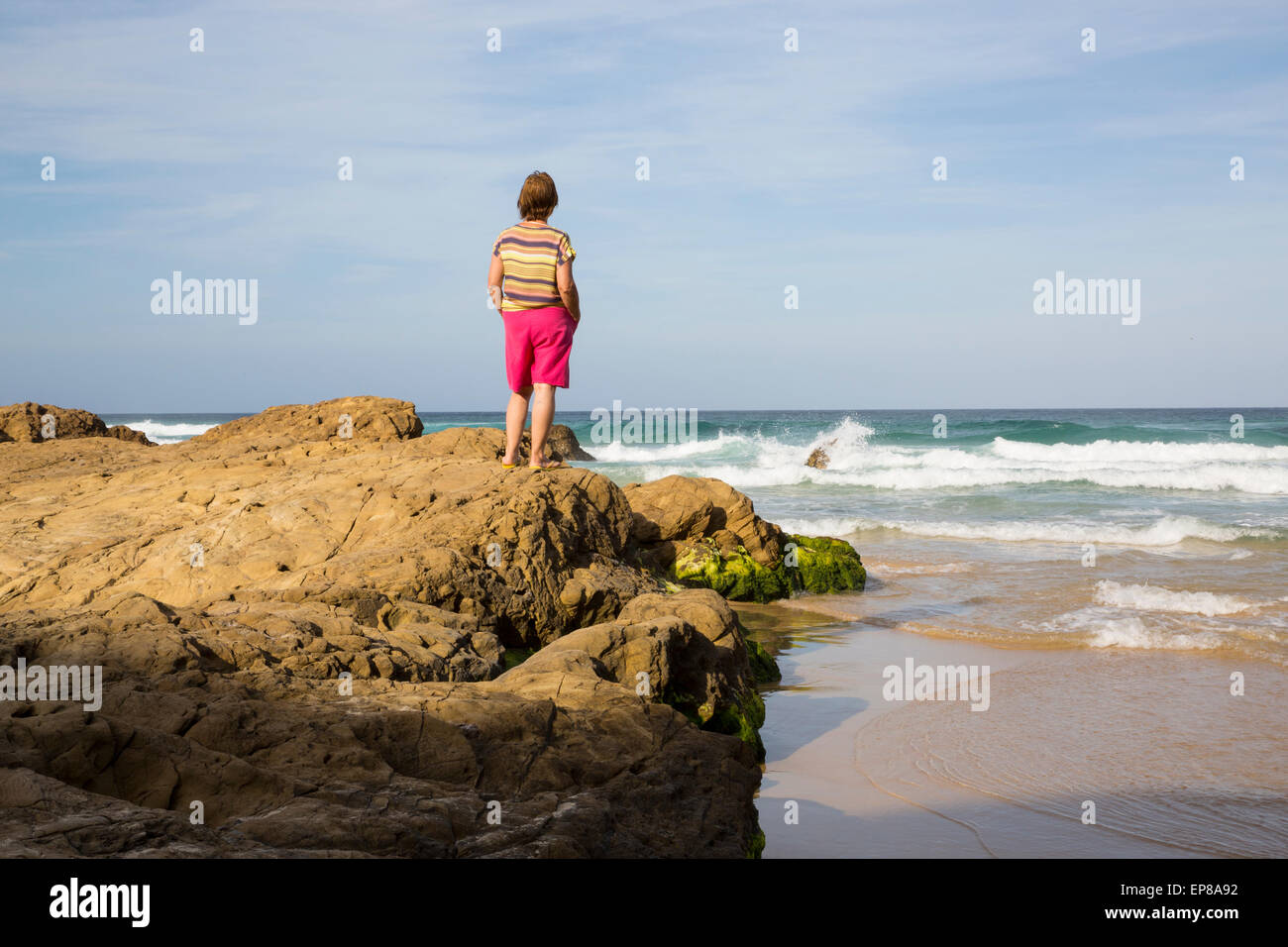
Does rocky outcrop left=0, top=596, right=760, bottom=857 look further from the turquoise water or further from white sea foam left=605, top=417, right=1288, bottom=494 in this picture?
white sea foam left=605, top=417, right=1288, bottom=494

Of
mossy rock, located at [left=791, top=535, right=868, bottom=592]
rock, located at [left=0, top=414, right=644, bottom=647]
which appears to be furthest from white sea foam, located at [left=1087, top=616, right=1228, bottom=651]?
rock, located at [left=0, top=414, right=644, bottom=647]

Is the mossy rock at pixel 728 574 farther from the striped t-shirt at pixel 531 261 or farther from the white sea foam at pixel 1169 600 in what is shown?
the striped t-shirt at pixel 531 261

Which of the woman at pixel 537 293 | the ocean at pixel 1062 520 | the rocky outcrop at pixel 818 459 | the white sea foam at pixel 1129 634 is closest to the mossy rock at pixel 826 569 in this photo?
the ocean at pixel 1062 520

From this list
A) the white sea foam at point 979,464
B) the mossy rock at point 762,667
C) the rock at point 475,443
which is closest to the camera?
the mossy rock at point 762,667

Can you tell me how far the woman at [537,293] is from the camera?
618cm

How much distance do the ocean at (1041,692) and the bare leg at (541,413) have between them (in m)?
2.29

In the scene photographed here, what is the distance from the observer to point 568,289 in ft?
20.4

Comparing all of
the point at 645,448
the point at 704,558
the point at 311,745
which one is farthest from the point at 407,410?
the point at 645,448

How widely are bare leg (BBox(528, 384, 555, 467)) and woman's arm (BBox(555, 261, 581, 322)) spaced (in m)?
0.50

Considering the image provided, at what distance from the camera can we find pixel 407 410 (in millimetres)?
10516

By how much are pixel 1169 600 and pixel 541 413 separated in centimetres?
656

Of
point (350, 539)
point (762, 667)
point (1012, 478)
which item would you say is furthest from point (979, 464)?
point (350, 539)

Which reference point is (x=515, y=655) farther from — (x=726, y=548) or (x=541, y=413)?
(x=726, y=548)
